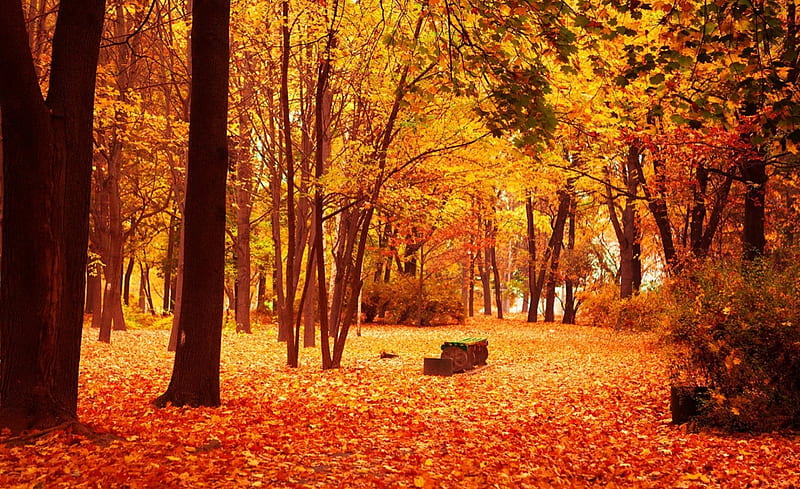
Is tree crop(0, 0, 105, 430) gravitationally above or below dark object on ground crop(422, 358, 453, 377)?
above

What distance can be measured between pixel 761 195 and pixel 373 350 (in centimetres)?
973

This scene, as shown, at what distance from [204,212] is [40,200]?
2.44 m

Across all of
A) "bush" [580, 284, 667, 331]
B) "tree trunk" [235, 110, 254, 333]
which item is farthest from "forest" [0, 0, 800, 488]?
"tree trunk" [235, 110, 254, 333]

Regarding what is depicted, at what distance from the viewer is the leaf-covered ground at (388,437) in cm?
526

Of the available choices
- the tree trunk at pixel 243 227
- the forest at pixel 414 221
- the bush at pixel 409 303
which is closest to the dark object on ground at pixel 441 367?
the forest at pixel 414 221

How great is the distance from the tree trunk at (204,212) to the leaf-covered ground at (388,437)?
1.79 ft

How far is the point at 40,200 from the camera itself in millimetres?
5559

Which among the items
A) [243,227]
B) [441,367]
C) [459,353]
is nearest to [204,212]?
[441,367]

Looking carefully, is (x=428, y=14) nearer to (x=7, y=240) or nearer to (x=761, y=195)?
(x=7, y=240)

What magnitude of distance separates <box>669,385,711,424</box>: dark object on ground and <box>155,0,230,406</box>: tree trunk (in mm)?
5845

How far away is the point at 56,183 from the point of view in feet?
18.7

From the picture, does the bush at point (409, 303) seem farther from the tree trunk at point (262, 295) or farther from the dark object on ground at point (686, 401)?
the dark object on ground at point (686, 401)

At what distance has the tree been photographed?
550 centimetres

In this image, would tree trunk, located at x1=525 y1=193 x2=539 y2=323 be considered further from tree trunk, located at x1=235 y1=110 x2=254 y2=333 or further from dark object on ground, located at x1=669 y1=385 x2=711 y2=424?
dark object on ground, located at x1=669 y1=385 x2=711 y2=424
